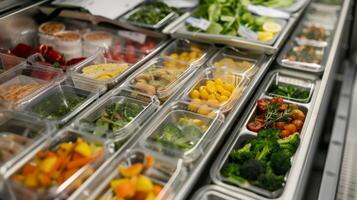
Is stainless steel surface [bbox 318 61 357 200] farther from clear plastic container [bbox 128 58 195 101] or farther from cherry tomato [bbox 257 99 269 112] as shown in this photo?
clear plastic container [bbox 128 58 195 101]

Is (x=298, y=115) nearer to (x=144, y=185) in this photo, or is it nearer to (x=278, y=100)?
(x=278, y=100)

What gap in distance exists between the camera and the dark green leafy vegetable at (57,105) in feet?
6.16

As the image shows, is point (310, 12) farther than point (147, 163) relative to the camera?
Yes

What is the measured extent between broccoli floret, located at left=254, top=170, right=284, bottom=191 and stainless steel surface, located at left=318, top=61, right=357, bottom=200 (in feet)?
2.17

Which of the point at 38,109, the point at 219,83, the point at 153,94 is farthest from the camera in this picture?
the point at 219,83

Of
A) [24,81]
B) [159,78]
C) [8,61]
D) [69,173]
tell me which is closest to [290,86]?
[159,78]

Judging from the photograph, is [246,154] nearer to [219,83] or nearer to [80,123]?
[219,83]

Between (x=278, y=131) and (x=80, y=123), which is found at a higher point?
(x=80, y=123)

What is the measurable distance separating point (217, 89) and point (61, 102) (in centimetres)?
91

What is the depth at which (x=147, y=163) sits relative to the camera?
1.55m

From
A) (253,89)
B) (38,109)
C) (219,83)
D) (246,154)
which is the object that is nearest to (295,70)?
(253,89)

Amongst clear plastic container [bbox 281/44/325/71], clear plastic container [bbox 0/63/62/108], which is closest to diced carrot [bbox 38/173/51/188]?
clear plastic container [bbox 0/63/62/108]

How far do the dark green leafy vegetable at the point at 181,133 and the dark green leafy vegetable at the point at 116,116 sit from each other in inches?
6.8

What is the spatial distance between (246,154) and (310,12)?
229 centimetres
